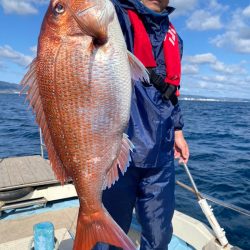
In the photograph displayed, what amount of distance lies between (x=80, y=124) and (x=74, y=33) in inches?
18.7

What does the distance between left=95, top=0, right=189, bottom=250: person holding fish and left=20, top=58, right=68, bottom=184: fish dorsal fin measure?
712 mm

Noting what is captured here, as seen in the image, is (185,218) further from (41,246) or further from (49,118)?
(49,118)

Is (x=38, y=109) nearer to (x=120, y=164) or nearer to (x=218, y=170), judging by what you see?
(x=120, y=164)

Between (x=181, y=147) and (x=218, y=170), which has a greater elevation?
(x=181, y=147)

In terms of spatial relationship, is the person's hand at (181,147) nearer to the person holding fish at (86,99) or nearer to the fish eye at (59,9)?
the person holding fish at (86,99)

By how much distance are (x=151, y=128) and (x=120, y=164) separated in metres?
0.58

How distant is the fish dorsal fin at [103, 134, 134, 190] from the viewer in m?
2.00

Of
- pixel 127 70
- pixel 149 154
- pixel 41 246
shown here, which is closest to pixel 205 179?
pixel 41 246

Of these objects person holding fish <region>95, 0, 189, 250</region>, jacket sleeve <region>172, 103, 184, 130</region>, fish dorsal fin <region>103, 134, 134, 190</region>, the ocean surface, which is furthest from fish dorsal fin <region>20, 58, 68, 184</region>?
jacket sleeve <region>172, 103, 184, 130</region>

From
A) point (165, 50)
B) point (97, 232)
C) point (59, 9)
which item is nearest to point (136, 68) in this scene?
point (59, 9)

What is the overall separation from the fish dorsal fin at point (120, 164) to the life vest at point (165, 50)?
0.79m

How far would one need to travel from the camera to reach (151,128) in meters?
2.52

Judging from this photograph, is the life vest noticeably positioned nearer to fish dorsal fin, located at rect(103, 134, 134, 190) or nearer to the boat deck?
fish dorsal fin, located at rect(103, 134, 134, 190)

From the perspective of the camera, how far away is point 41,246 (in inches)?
144
